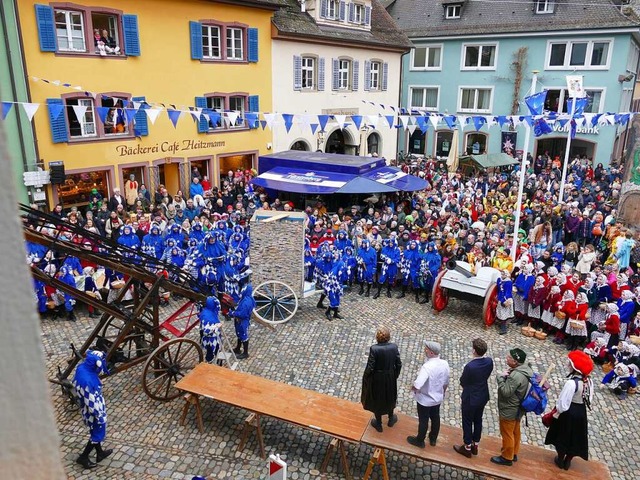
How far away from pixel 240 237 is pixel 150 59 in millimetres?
10156

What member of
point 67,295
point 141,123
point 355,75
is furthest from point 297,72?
point 67,295

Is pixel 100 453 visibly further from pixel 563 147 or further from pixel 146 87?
pixel 563 147

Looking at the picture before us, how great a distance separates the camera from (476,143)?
119 feet

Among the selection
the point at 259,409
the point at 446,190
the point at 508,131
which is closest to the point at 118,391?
the point at 259,409

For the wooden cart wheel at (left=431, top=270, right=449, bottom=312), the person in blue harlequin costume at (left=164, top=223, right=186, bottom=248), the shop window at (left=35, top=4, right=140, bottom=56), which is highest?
the shop window at (left=35, top=4, right=140, bottom=56)

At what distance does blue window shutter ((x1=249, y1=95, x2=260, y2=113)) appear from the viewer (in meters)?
23.3

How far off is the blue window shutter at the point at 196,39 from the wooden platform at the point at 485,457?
17959 millimetres

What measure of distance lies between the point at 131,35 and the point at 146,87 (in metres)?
1.84

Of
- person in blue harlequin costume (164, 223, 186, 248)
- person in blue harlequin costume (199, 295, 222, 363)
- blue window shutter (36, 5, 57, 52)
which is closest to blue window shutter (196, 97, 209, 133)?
blue window shutter (36, 5, 57, 52)

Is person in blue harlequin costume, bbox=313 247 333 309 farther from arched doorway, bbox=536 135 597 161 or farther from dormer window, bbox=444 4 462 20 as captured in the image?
dormer window, bbox=444 4 462 20

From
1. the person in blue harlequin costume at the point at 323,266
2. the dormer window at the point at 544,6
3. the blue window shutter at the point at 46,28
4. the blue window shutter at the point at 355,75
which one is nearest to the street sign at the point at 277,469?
the person in blue harlequin costume at the point at 323,266

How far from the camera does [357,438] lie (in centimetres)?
661

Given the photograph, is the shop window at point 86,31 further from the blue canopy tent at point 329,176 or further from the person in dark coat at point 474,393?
the person in dark coat at point 474,393

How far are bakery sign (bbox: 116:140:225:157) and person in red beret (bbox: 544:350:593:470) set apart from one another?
17.1m
